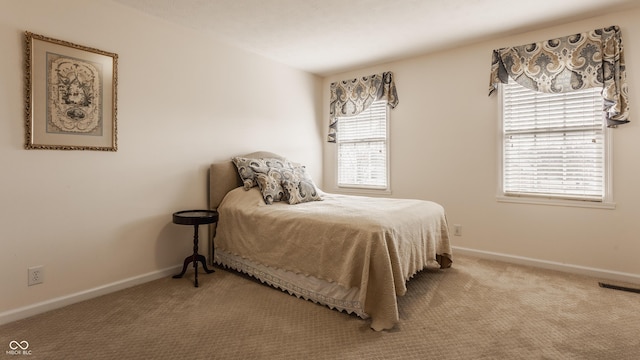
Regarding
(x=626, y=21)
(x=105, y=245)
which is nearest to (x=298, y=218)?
(x=105, y=245)

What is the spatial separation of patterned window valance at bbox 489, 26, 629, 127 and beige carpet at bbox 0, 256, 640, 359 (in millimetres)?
1703

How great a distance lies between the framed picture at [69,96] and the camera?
2273mm

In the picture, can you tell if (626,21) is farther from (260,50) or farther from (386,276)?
(260,50)

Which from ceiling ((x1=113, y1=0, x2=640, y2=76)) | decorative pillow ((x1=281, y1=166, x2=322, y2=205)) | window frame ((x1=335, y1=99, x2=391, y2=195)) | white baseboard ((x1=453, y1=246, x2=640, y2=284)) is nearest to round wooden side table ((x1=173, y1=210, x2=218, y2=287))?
decorative pillow ((x1=281, y1=166, x2=322, y2=205))

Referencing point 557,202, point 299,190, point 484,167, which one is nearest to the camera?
point 557,202

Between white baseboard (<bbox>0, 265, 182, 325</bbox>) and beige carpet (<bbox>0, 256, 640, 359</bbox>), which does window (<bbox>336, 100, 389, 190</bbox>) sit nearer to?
beige carpet (<bbox>0, 256, 640, 359</bbox>)

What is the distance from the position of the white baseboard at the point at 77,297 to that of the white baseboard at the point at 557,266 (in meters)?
3.24

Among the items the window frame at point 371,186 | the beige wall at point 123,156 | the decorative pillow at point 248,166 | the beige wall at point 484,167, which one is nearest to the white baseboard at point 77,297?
the beige wall at point 123,156

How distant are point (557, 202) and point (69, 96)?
14.4 ft

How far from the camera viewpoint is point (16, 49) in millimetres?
2203

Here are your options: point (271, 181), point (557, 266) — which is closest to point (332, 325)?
point (271, 181)

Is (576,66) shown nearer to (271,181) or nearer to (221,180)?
(271,181)

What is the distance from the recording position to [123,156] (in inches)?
109

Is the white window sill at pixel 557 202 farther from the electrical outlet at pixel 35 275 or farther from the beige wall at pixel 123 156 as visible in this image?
the electrical outlet at pixel 35 275
